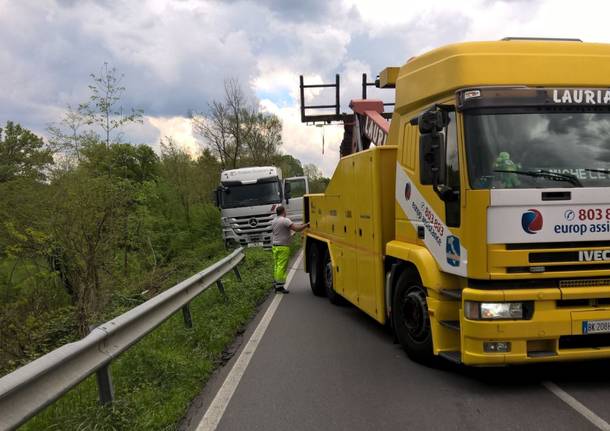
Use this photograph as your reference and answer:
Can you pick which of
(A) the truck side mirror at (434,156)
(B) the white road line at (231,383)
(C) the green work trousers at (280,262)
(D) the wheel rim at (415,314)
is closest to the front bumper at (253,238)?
(C) the green work trousers at (280,262)

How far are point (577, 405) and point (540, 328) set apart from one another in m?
0.65

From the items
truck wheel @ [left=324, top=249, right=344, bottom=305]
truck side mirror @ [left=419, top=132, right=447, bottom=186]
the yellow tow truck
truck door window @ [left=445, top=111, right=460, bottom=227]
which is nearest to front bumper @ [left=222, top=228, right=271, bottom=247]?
truck wheel @ [left=324, top=249, right=344, bottom=305]

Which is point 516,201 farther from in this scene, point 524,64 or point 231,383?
point 231,383

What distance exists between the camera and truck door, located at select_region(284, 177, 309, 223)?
24.2m

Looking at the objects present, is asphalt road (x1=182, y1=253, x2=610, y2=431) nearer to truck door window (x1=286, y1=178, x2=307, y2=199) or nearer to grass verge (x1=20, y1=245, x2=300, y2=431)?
grass verge (x1=20, y1=245, x2=300, y2=431)

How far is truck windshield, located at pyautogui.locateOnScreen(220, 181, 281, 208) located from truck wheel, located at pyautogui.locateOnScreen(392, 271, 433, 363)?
51.5 ft

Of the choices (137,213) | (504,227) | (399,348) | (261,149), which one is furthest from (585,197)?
(261,149)

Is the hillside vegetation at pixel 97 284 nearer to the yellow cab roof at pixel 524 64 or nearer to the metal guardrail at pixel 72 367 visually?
the metal guardrail at pixel 72 367

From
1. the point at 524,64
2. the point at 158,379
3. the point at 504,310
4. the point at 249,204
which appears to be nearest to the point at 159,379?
the point at 158,379

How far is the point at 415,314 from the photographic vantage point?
232 inches

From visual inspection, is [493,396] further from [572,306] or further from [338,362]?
[338,362]

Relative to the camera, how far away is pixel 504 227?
4695 millimetres

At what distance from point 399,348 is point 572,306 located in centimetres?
241

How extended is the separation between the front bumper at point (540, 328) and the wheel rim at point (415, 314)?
2.98 feet
